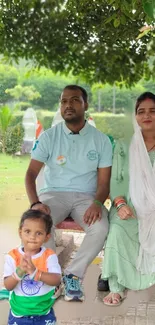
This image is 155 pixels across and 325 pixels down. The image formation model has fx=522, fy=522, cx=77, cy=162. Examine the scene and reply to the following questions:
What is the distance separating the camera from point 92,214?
396 centimetres

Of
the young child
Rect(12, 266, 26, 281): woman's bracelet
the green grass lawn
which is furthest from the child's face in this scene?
the green grass lawn

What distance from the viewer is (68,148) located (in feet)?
14.5

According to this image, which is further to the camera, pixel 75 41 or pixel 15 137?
pixel 15 137

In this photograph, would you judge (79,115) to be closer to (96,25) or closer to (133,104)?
(133,104)

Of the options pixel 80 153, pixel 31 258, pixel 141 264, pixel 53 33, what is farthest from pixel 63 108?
pixel 53 33

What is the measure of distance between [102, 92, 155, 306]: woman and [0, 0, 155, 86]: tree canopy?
266 cm

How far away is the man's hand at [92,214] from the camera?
395 cm

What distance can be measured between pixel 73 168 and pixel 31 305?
189 cm

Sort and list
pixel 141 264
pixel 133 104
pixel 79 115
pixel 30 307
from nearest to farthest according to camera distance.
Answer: pixel 30 307 < pixel 141 264 < pixel 133 104 < pixel 79 115

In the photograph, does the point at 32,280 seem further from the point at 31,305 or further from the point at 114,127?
the point at 114,127

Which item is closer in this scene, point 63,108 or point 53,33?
point 63,108

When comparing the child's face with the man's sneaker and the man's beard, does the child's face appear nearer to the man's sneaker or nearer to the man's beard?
the man's sneaker

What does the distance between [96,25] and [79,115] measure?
2.50 m

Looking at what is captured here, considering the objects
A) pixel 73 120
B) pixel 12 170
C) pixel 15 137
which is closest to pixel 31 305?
pixel 73 120
